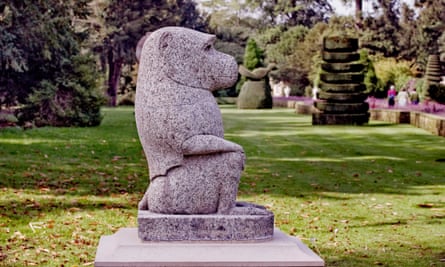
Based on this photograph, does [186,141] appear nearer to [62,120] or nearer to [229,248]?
[229,248]

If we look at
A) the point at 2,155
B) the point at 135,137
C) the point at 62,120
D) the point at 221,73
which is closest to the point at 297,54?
the point at 62,120

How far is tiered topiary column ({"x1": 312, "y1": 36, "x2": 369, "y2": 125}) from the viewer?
30109mm

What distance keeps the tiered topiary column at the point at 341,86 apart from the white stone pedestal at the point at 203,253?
24279 mm

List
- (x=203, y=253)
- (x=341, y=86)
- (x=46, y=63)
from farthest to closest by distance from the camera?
1. (x=341, y=86)
2. (x=46, y=63)
3. (x=203, y=253)

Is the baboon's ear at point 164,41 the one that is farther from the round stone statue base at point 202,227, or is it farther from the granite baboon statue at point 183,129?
the round stone statue base at point 202,227

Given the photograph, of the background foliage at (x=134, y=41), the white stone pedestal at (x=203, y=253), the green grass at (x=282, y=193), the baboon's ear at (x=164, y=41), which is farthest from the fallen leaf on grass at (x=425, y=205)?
the background foliage at (x=134, y=41)

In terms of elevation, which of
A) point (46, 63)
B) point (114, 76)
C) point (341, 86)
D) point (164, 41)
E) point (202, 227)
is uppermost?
point (164, 41)

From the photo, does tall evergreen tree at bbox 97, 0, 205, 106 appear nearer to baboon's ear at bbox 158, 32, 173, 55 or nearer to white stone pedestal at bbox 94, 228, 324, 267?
baboon's ear at bbox 158, 32, 173, 55

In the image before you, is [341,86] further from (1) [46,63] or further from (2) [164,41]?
(2) [164,41]

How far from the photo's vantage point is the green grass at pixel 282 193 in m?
8.75

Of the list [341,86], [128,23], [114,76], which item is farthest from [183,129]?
[114,76]

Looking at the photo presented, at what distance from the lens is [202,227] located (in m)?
6.05

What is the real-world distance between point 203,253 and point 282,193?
7.24 metres

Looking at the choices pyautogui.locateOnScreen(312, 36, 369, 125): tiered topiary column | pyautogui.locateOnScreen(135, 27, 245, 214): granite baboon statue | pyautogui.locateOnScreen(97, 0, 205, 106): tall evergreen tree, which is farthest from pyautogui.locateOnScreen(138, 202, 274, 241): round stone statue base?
pyautogui.locateOnScreen(97, 0, 205, 106): tall evergreen tree
